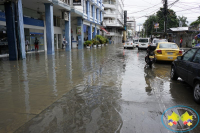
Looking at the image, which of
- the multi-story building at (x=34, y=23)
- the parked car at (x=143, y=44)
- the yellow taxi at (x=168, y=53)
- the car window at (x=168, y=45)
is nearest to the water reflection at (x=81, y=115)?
the yellow taxi at (x=168, y=53)

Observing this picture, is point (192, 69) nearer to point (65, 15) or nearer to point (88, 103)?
point (88, 103)

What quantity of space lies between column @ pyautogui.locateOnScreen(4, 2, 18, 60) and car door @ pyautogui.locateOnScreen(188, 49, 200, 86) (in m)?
12.6

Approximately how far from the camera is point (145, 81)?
7434 millimetres

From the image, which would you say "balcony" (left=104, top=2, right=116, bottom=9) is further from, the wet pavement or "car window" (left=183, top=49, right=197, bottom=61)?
"car window" (left=183, top=49, right=197, bottom=61)

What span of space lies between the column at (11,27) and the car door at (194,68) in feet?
41.3

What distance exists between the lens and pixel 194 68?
516 cm

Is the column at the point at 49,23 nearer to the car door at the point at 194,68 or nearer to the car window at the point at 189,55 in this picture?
the car window at the point at 189,55

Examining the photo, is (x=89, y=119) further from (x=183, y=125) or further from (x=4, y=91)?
(x=4, y=91)

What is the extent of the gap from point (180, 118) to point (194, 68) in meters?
1.87

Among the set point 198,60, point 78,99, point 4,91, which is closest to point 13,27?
point 4,91

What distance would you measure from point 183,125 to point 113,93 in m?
2.49

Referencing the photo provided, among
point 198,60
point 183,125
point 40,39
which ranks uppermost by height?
point 40,39

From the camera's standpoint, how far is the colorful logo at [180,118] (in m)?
3.54

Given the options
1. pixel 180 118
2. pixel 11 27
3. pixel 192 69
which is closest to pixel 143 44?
pixel 11 27
